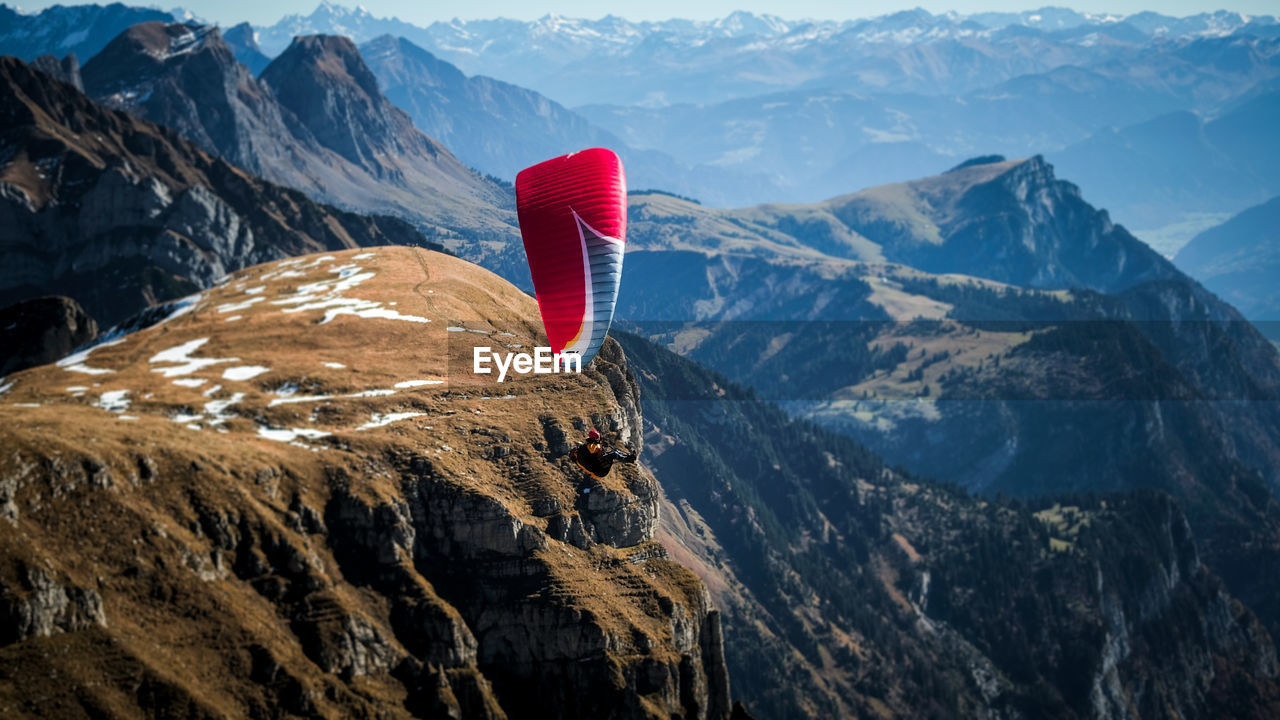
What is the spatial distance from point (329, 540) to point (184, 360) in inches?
1562

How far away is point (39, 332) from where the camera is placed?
619 feet

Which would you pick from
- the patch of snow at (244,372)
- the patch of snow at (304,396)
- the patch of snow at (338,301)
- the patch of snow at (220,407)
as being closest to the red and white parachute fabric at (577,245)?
the patch of snow at (304,396)

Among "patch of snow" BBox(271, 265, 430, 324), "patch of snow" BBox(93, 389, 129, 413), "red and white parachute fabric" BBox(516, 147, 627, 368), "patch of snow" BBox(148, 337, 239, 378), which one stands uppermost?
"red and white parachute fabric" BBox(516, 147, 627, 368)

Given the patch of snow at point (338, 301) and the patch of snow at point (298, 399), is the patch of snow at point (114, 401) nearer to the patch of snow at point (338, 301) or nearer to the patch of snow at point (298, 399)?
the patch of snow at point (298, 399)

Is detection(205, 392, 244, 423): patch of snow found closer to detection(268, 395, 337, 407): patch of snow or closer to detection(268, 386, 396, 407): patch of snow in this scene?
detection(268, 395, 337, 407): patch of snow

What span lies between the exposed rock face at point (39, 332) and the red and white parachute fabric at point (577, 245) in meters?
124

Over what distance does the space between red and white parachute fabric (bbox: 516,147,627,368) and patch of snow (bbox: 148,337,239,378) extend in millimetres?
60402

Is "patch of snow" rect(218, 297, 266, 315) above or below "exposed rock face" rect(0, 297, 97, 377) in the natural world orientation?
above

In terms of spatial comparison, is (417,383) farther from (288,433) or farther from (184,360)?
(184,360)

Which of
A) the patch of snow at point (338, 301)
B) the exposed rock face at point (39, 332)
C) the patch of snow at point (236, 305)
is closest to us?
the patch of snow at point (338, 301)

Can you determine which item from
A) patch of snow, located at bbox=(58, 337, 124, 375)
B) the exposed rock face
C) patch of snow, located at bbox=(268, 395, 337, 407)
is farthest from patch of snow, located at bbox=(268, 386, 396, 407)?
the exposed rock face

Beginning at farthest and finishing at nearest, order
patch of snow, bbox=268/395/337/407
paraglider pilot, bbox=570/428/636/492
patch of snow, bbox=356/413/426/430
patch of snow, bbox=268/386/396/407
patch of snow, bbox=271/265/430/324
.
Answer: patch of snow, bbox=271/265/430/324 → patch of snow, bbox=268/386/396/407 → patch of snow, bbox=268/395/337/407 → patch of snow, bbox=356/413/426/430 → paraglider pilot, bbox=570/428/636/492

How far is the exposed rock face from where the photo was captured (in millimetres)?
185500

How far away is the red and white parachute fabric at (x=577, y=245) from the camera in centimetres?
8938
